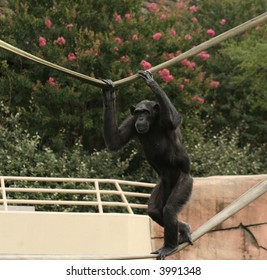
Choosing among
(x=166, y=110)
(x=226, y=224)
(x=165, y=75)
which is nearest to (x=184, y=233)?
(x=166, y=110)

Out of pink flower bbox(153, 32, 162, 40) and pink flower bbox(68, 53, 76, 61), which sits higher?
pink flower bbox(153, 32, 162, 40)

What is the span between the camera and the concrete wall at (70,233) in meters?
13.3

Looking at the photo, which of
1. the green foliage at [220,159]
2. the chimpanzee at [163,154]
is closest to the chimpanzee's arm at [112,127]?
the chimpanzee at [163,154]

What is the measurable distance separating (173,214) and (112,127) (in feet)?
2.94

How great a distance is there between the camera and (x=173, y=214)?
8453mm

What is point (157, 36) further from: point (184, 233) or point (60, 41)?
point (184, 233)

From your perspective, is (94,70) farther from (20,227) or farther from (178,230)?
(178,230)

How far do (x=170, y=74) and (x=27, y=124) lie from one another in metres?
2.85

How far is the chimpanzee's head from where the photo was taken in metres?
8.42

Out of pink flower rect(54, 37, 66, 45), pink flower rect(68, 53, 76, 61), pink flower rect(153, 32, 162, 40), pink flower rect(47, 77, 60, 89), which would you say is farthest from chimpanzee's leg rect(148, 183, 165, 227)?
pink flower rect(153, 32, 162, 40)

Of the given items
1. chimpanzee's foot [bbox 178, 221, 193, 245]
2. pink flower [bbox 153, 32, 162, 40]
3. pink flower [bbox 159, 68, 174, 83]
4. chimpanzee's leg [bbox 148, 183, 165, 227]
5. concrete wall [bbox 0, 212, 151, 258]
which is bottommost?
chimpanzee's foot [bbox 178, 221, 193, 245]

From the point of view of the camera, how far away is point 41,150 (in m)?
Answer: 17.8

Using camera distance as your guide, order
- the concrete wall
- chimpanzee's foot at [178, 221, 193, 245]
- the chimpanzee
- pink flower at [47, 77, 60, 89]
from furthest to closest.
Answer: pink flower at [47, 77, 60, 89] < the concrete wall < chimpanzee's foot at [178, 221, 193, 245] < the chimpanzee

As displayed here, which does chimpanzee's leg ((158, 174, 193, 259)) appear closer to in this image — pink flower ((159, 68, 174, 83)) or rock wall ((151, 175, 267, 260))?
rock wall ((151, 175, 267, 260))
